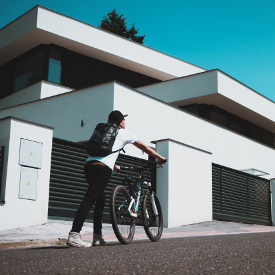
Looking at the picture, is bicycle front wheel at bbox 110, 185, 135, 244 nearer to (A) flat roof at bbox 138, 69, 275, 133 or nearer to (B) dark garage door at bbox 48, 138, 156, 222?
(B) dark garage door at bbox 48, 138, 156, 222

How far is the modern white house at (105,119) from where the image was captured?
9273 mm

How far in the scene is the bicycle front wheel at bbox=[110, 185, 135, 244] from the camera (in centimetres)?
609

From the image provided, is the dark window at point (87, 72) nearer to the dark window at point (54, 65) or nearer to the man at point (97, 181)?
the dark window at point (54, 65)

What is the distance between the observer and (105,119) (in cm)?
1417

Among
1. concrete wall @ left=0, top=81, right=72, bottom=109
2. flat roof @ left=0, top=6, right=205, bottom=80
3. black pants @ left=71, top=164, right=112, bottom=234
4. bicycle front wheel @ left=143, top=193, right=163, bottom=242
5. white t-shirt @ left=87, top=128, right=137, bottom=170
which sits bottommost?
bicycle front wheel @ left=143, top=193, right=163, bottom=242

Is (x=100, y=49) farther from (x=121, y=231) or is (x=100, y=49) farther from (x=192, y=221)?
(x=121, y=231)

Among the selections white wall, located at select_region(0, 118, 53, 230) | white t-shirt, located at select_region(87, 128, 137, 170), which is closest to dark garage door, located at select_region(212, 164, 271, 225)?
white wall, located at select_region(0, 118, 53, 230)

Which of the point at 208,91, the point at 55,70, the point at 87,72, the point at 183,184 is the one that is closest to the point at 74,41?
the point at 55,70

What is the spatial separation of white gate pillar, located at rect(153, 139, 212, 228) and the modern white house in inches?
1.1

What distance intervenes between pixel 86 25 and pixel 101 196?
615 inches

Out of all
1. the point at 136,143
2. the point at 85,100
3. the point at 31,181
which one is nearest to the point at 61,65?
the point at 85,100

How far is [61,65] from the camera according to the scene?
20.2 meters

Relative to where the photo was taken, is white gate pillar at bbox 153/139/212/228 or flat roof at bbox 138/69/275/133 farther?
flat roof at bbox 138/69/275/133

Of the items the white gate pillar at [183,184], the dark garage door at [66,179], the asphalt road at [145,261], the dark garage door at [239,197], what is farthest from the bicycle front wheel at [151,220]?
the dark garage door at [239,197]
